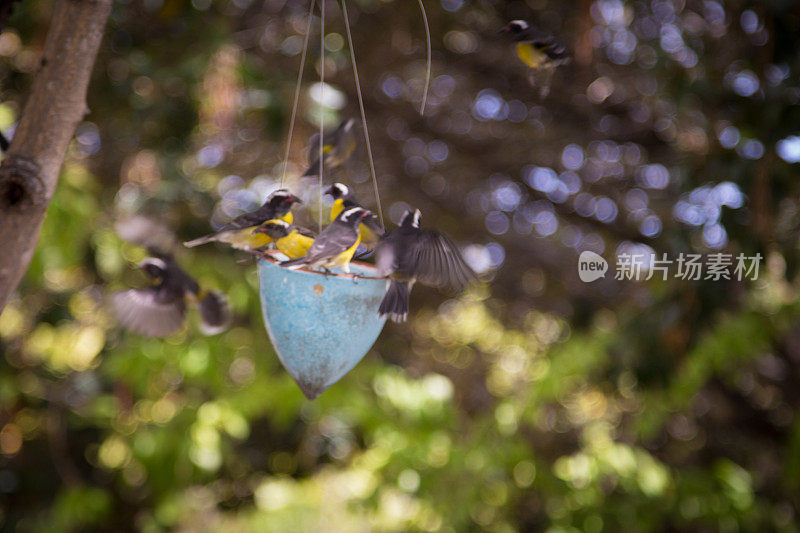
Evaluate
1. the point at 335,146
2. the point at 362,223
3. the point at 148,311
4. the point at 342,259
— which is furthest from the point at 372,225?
the point at 148,311

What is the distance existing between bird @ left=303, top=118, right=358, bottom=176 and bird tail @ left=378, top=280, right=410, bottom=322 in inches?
16.9

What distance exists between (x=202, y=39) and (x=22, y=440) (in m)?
3.29

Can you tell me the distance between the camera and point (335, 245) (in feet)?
3.54

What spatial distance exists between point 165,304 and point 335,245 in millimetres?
661

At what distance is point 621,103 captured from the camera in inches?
153

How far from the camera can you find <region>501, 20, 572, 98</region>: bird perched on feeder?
1.48m

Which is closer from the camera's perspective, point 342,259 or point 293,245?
point 342,259

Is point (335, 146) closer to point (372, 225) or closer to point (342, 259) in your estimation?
point (372, 225)

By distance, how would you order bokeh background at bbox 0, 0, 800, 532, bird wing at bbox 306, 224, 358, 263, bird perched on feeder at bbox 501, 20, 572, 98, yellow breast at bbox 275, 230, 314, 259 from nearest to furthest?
bird wing at bbox 306, 224, 358, 263 → yellow breast at bbox 275, 230, 314, 259 → bird perched on feeder at bbox 501, 20, 572, 98 → bokeh background at bbox 0, 0, 800, 532

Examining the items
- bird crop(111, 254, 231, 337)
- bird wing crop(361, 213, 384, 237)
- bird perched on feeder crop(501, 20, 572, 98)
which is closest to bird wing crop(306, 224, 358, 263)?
bird wing crop(361, 213, 384, 237)

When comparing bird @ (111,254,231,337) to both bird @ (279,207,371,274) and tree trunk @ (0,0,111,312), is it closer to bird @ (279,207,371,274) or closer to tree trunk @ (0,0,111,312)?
tree trunk @ (0,0,111,312)

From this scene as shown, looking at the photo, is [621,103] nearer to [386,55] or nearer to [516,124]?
[516,124]

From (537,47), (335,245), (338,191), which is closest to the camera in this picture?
(335,245)

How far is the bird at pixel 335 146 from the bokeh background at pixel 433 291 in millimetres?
120
